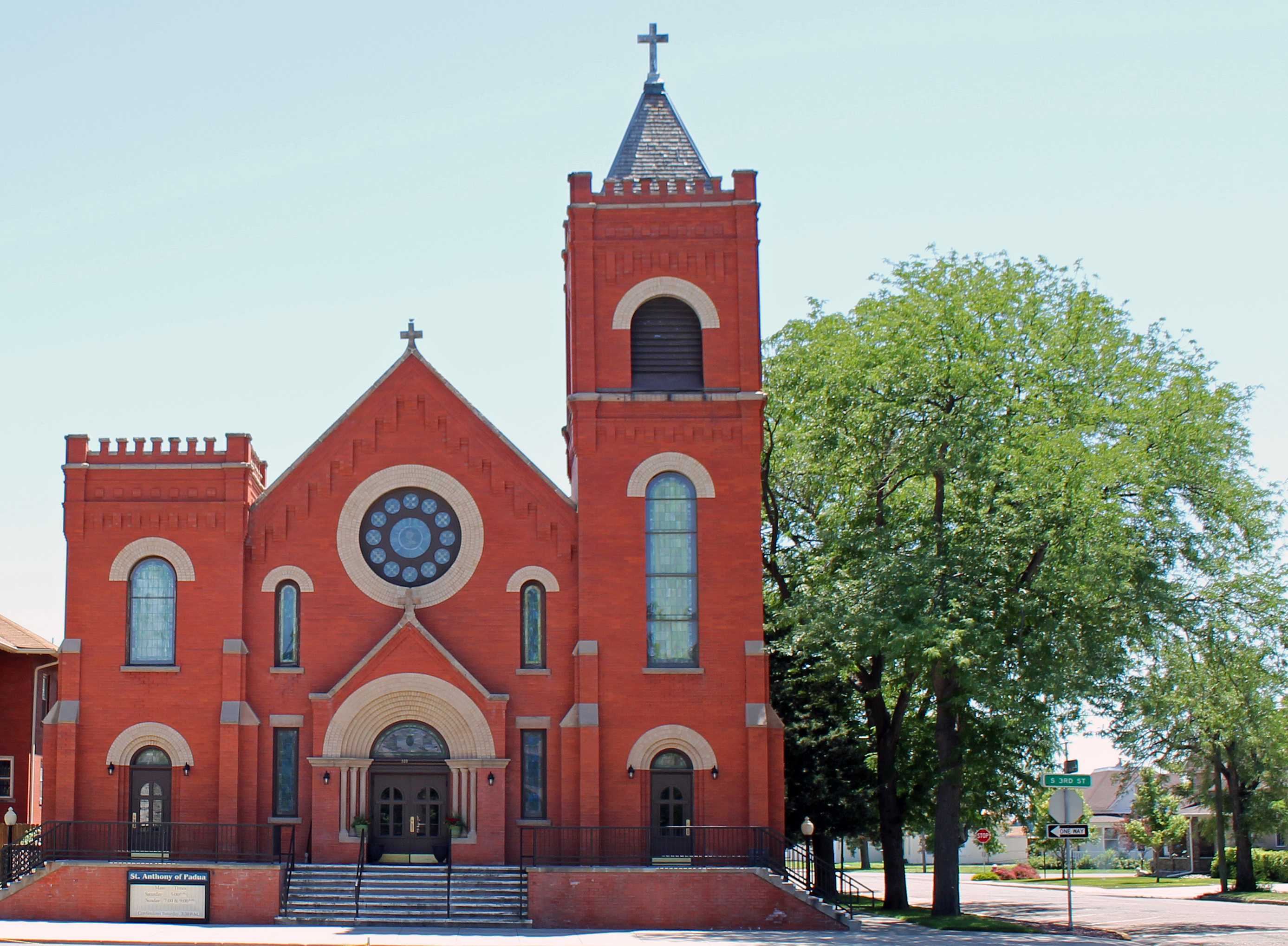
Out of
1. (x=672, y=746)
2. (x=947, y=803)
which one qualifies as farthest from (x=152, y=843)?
(x=947, y=803)

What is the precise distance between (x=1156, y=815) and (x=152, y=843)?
42.9m

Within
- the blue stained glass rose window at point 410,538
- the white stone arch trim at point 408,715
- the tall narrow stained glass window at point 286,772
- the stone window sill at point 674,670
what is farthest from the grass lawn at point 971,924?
the tall narrow stained glass window at point 286,772

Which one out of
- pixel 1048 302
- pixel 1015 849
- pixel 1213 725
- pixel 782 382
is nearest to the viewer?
pixel 1048 302

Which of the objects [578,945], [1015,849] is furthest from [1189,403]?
[1015,849]

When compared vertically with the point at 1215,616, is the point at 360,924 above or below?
below

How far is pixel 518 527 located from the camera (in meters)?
28.8

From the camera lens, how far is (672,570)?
28469 millimetres

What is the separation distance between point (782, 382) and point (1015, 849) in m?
62.4

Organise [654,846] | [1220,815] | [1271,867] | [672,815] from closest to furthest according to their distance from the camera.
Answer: [654,846] → [672,815] → [1220,815] → [1271,867]

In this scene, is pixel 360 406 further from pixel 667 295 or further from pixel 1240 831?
pixel 1240 831

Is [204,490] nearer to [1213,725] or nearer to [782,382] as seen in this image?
[782,382]

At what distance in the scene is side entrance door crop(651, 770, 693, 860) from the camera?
89.9ft

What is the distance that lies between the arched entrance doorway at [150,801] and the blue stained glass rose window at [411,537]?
5490 millimetres

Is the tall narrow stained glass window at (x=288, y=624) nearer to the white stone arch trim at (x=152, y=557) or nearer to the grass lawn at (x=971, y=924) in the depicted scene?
the white stone arch trim at (x=152, y=557)
